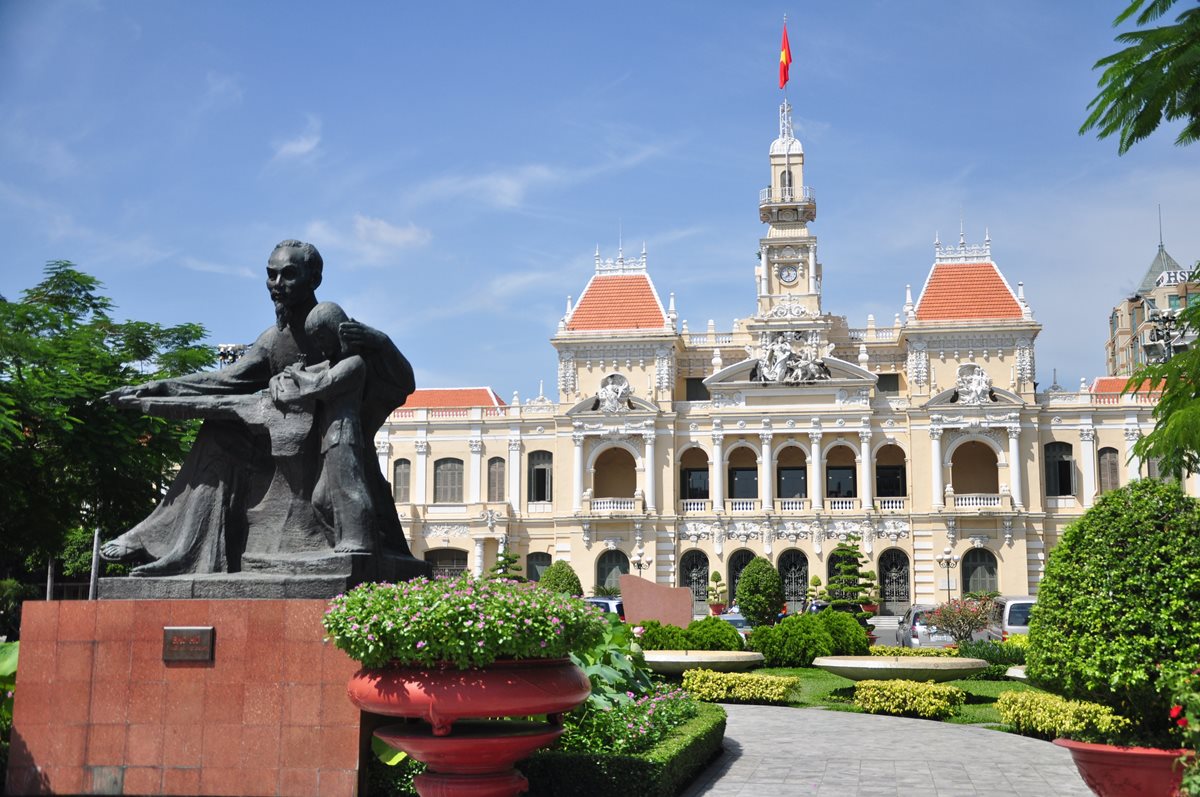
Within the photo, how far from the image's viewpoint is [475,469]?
48.4 m

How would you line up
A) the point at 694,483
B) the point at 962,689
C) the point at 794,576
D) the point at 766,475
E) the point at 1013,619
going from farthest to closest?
1. the point at 694,483
2. the point at 766,475
3. the point at 794,576
4. the point at 1013,619
5. the point at 962,689

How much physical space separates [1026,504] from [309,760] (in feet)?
136

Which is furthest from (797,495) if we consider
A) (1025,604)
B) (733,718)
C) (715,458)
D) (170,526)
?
(170,526)

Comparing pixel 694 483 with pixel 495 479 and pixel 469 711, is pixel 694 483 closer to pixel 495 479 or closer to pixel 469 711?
pixel 495 479

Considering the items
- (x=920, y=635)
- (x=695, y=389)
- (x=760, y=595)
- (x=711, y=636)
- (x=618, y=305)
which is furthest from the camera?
(x=695, y=389)

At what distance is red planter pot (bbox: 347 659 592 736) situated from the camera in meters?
6.21

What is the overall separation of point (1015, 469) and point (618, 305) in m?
17.5

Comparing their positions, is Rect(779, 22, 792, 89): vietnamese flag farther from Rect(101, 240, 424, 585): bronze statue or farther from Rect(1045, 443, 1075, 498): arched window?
Rect(101, 240, 424, 585): bronze statue

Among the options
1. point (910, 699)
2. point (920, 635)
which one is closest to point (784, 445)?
point (920, 635)

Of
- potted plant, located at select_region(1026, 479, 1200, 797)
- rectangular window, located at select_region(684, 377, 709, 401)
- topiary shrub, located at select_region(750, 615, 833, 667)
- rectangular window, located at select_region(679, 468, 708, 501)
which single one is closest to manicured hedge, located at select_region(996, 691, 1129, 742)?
potted plant, located at select_region(1026, 479, 1200, 797)

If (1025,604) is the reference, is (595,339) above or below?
above

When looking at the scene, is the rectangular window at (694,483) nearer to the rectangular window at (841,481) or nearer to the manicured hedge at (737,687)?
the rectangular window at (841,481)

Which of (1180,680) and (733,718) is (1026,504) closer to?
(733,718)

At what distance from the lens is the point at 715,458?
4609 cm
